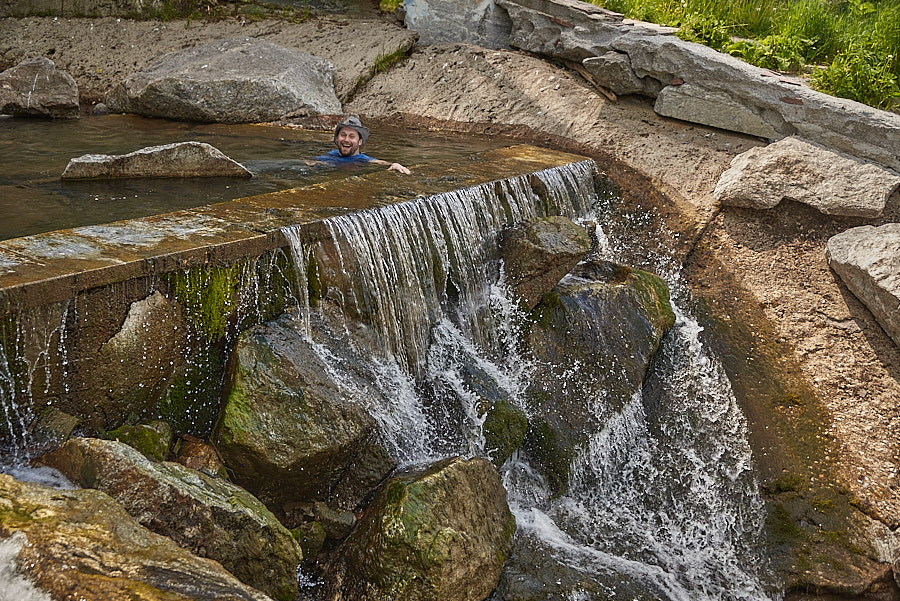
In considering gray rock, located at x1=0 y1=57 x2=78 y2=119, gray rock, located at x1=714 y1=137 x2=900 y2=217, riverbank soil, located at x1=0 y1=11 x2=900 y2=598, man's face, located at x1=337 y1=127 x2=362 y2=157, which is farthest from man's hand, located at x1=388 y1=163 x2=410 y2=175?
gray rock, located at x1=0 y1=57 x2=78 y2=119

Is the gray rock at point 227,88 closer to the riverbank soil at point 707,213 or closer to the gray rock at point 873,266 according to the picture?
the riverbank soil at point 707,213

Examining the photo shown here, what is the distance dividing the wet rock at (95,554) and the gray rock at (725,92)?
20.1ft

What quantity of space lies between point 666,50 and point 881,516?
16.0 feet

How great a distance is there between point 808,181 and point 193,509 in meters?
5.46

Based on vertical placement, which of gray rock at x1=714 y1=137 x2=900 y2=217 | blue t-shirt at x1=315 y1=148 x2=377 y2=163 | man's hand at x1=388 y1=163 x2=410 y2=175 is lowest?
blue t-shirt at x1=315 y1=148 x2=377 y2=163

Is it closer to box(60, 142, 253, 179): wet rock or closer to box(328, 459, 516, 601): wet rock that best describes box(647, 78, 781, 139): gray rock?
box(60, 142, 253, 179): wet rock

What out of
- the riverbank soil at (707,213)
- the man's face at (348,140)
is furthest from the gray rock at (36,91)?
the man's face at (348,140)

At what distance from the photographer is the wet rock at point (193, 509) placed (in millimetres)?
2584

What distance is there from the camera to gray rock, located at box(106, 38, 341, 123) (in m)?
7.98

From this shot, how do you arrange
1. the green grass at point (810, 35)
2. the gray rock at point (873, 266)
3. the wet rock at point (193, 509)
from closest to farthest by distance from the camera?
1. the wet rock at point (193, 509)
2. the gray rock at point (873, 266)
3. the green grass at point (810, 35)

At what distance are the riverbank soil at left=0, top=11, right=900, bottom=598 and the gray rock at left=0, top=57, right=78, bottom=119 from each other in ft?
3.71

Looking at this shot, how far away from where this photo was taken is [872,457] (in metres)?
4.57

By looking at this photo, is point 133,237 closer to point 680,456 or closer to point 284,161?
point 284,161

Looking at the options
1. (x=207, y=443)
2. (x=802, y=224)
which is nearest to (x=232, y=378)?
(x=207, y=443)
